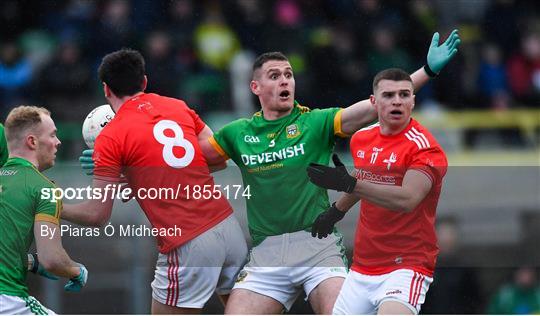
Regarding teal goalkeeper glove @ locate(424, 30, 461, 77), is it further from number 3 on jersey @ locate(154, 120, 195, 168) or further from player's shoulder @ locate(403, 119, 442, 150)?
number 3 on jersey @ locate(154, 120, 195, 168)

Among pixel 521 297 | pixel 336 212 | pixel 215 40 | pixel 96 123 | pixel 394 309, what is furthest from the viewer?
pixel 215 40

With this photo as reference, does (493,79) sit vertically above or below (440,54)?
above

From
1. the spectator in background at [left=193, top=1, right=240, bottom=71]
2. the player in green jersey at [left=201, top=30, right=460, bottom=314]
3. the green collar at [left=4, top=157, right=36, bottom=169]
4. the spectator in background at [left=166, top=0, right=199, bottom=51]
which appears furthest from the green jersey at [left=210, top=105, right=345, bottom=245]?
the spectator in background at [left=193, top=1, right=240, bottom=71]

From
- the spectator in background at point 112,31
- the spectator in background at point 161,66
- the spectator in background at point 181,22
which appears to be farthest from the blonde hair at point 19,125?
the spectator in background at point 181,22

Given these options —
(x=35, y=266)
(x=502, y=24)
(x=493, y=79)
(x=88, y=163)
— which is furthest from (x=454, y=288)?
(x=35, y=266)

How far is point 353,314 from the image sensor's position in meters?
7.82

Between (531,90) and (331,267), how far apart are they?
7.73 meters

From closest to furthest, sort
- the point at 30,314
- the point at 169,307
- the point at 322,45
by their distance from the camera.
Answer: the point at 30,314 < the point at 169,307 < the point at 322,45

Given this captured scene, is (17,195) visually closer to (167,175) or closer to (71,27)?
(167,175)

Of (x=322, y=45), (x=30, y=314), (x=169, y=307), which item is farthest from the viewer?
(x=322, y=45)

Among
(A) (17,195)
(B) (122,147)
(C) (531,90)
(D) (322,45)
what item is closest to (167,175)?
(B) (122,147)

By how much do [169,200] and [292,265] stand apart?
849 millimetres

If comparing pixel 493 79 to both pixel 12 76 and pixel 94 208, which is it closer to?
pixel 12 76

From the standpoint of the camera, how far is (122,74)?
8211mm
